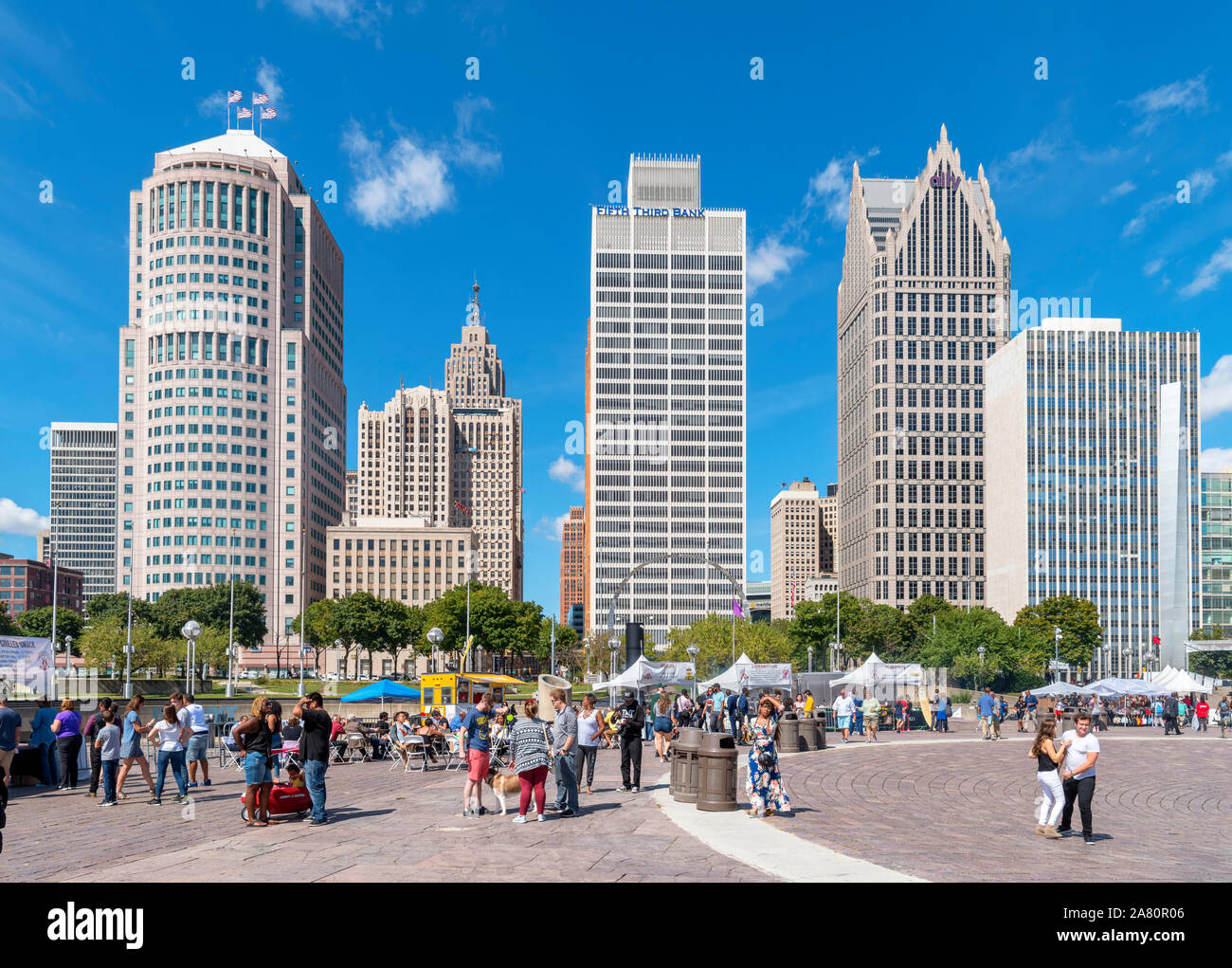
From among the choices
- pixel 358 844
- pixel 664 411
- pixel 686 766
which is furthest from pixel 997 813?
pixel 664 411

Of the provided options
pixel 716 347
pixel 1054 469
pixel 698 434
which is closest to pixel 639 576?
pixel 698 434

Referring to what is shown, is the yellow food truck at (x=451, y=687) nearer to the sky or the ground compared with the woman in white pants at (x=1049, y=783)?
nearer to the ground

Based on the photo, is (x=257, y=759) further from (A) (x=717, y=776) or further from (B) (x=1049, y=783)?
(B) (x=1049, y=783)

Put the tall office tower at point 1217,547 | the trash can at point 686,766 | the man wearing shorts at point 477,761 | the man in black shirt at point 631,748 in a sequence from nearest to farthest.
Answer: the man wearing shorts at point 477,761, the trash can at point 686,766, the man in black shirt at point 631,748, the tall office tower at point 1217,547

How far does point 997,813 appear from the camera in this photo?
17938 mm

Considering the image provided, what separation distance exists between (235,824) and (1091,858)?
1216cm

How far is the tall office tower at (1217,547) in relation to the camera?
13000 centimetres

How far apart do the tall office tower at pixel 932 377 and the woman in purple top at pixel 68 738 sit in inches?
5317

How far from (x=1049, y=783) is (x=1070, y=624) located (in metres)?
103

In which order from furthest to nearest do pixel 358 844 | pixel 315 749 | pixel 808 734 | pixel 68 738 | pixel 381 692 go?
1. pixel 381 692
2. pixel 808 734
3. pixel 68 738
4. pixel 315 749
5. pixel 358 844

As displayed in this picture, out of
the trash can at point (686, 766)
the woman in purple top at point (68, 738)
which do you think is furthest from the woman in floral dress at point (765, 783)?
the woman in purple top at point (68, 738)

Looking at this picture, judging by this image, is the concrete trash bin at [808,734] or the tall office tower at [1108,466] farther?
the tall office tower at [1108,466]

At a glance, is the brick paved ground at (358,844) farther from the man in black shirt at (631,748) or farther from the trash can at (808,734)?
the trash can at (808,734)

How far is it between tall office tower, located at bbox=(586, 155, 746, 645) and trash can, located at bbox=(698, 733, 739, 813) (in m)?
160
